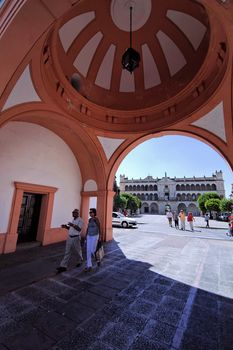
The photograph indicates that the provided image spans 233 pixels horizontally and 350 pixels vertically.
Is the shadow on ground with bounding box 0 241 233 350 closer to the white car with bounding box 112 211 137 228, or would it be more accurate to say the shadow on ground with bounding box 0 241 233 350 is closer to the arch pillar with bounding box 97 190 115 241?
the arch pillar with bounding box 97 190 115 241

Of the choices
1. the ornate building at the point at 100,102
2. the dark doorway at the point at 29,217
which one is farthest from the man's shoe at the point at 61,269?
the dark doorway at the point at 29,217

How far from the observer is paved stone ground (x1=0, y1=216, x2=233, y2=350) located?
7.28 ft

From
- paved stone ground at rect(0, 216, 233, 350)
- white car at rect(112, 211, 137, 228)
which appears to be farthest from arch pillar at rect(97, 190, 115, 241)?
white car at rect(112, 211, 137, 228)

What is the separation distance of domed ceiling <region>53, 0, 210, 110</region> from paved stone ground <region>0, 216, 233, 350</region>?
20.6 ft

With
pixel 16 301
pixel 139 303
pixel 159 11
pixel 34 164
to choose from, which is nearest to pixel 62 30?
pixel 159 11

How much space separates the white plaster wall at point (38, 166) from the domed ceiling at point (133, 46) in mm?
2801

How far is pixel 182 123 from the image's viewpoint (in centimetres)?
666

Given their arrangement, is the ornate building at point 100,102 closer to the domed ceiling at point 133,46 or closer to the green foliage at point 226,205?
the domed ceiling at point 133,46

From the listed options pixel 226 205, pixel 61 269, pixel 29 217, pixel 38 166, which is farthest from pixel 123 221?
pixel 226 205

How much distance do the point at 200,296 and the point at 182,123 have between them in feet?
18.6

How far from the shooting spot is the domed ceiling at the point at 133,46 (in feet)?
17.9

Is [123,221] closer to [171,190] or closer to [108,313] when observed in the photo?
[108,313]

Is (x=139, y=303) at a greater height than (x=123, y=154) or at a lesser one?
lesser

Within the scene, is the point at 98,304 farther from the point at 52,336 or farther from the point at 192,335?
the point at 192,335
